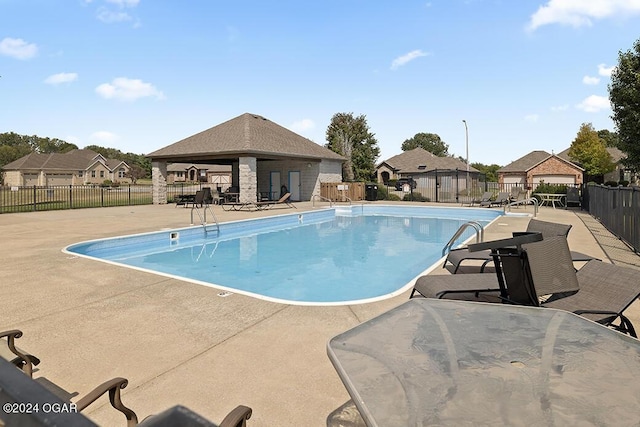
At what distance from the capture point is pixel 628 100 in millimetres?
19719

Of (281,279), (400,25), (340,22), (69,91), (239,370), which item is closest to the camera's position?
(239,370)

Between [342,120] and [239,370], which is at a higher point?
[342,120]

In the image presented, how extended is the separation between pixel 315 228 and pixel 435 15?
10.4 m

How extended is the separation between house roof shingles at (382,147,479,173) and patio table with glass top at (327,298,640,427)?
51047mm

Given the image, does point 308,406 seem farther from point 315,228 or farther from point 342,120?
point 342,120

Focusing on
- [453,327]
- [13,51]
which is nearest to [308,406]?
[453,327]

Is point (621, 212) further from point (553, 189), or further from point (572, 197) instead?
point (553, 189)

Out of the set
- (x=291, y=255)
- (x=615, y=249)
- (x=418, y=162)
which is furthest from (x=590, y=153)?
(x=291, y=255)

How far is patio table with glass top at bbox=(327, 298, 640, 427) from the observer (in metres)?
1.48

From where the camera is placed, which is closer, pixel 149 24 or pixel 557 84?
pixel 149 24

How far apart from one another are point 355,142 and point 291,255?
40369mm

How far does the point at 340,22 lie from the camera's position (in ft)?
68.8

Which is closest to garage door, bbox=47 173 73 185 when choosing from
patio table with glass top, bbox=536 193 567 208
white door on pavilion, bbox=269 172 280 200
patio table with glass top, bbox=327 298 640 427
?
white door on pavilion, bbox=269 172 280 200

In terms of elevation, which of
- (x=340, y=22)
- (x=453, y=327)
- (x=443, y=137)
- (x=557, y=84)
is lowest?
(x=453, y=327)
